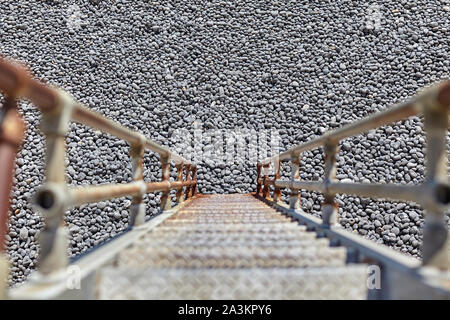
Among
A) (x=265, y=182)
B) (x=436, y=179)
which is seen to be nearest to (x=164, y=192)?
(x=265, y=182)

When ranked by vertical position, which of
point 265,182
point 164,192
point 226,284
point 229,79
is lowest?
point 226,284

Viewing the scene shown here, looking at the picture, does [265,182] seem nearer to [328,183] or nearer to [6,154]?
[328,183]

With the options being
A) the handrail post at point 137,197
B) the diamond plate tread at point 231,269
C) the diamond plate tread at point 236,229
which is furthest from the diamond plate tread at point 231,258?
the handrail post at point 137,197

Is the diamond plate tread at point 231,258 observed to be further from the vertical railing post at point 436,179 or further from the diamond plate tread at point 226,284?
the vertical railing post at point 436,179

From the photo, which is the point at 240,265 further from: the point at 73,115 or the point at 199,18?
the point at 199,18

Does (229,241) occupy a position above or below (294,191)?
below

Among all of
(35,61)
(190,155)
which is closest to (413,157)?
(190,155)

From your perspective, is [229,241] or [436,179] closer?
[436,179]
